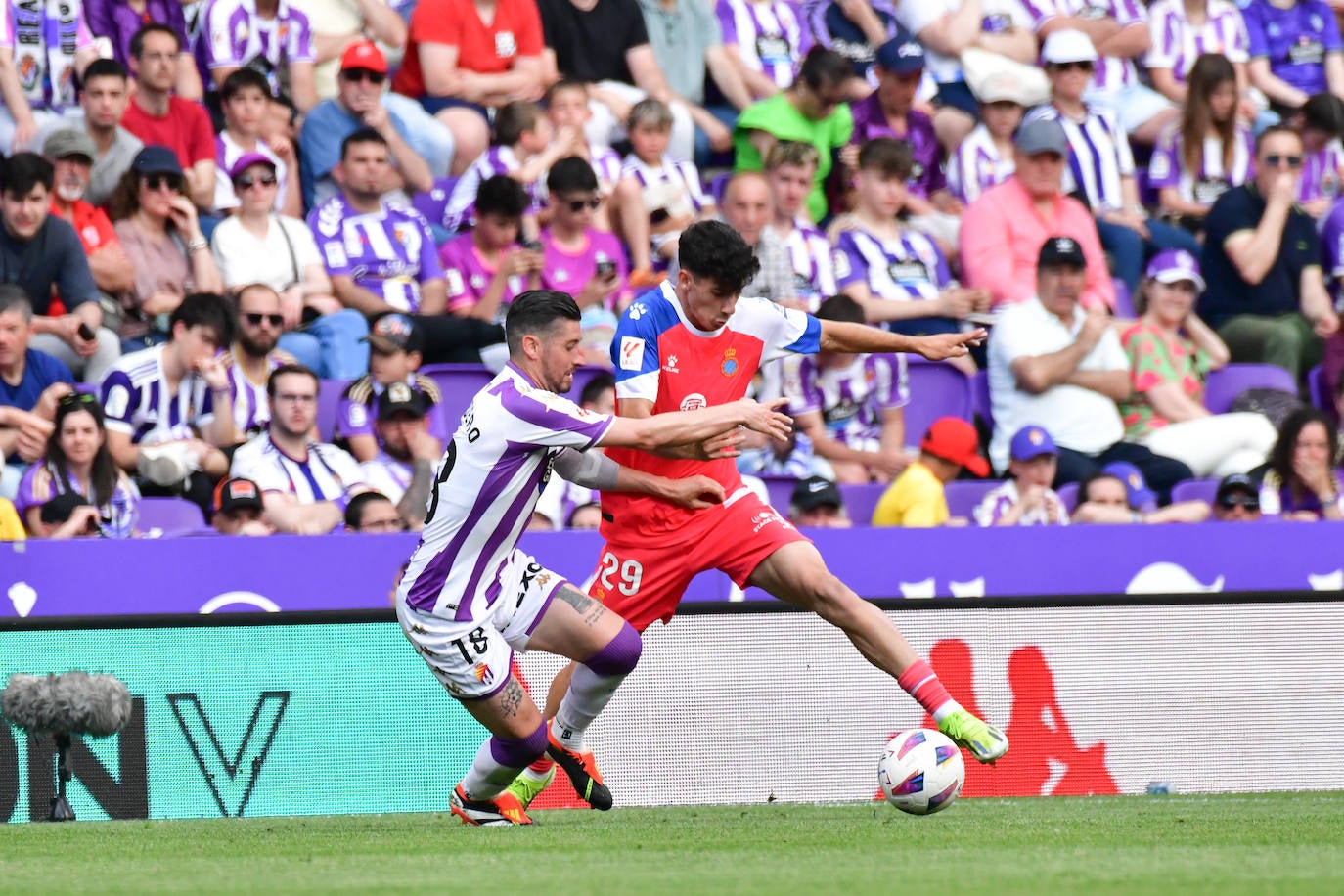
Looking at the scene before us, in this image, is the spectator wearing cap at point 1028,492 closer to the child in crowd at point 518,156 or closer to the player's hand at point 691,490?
the child in crowd at point 518,156

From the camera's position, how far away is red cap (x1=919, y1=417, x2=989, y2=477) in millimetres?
11344

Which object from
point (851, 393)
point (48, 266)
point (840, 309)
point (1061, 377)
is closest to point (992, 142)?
point (1061, 377)

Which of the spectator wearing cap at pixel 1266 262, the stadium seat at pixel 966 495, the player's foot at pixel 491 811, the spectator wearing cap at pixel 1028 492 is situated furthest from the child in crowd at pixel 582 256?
the player's foot at pixel 491 811

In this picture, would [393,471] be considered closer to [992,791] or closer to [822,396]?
[822,396]

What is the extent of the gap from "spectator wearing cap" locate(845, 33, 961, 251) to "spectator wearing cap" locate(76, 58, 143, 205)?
16.1 feet

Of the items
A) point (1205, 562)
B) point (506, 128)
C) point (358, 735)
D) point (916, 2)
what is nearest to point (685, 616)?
point (358, 735)

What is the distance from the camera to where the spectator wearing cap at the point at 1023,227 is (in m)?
12.9

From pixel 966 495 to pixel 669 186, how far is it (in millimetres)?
3041

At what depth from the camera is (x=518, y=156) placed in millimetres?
12984

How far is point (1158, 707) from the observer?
9.62m

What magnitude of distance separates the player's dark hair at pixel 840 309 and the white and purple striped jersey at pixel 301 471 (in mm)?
2824

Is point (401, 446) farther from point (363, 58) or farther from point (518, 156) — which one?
point (363, 58)

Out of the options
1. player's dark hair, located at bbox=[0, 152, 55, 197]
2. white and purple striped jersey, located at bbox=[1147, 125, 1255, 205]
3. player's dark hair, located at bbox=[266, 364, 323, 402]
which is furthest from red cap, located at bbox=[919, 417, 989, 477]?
player's dark hair, located at bbox=[0, 152, 55, 197]

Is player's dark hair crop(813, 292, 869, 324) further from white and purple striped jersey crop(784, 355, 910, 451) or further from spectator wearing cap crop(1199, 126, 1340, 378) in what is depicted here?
spectator wearing cap crop(1199, 126, 1340, 378)
